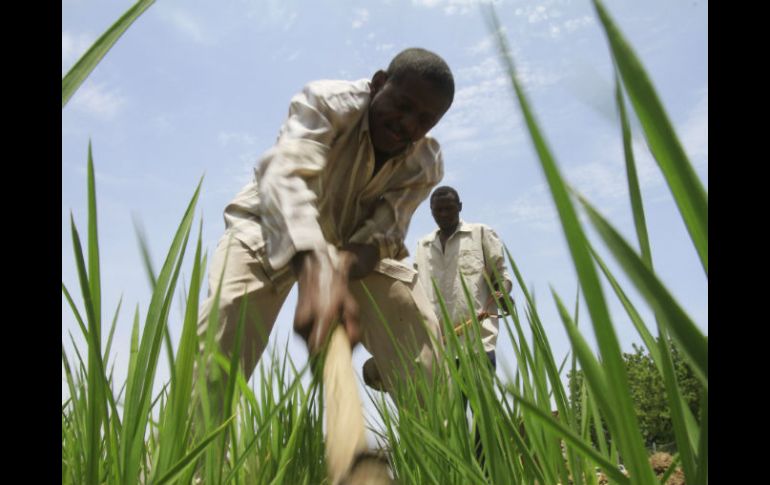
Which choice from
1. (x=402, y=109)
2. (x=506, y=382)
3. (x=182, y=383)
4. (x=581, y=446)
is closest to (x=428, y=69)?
(x=402, y=109)

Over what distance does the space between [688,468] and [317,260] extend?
1021 mm

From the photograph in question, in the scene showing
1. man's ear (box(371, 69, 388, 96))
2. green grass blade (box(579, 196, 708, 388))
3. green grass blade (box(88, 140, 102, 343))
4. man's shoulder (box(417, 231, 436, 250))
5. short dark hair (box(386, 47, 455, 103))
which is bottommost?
green grass blade (box(579, 196, 708, 388))

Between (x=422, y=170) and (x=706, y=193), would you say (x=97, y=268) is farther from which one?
(x=422, y=170)

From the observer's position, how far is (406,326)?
6.92 feet

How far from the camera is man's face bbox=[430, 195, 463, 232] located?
13.7 feet

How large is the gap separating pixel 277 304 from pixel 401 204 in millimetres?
500

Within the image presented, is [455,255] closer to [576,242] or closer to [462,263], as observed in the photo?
[462,263]

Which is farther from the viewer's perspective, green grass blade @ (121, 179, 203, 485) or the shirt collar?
the shirt collar

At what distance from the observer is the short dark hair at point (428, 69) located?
1.69 m

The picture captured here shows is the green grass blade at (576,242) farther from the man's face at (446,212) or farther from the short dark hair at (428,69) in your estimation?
the man's face at (446,212)

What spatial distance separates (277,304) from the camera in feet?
6.75

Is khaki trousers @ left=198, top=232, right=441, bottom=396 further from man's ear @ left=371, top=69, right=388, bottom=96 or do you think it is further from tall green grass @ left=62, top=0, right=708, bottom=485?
tall green grass @ left=62, top=0, right=708, bottom=485

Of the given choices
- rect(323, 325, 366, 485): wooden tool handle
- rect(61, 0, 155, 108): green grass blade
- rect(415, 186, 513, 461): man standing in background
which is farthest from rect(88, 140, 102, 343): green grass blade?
rect(415, 186, 513, 461): man standing in background

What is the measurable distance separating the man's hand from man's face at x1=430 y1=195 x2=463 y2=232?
9.61ft
